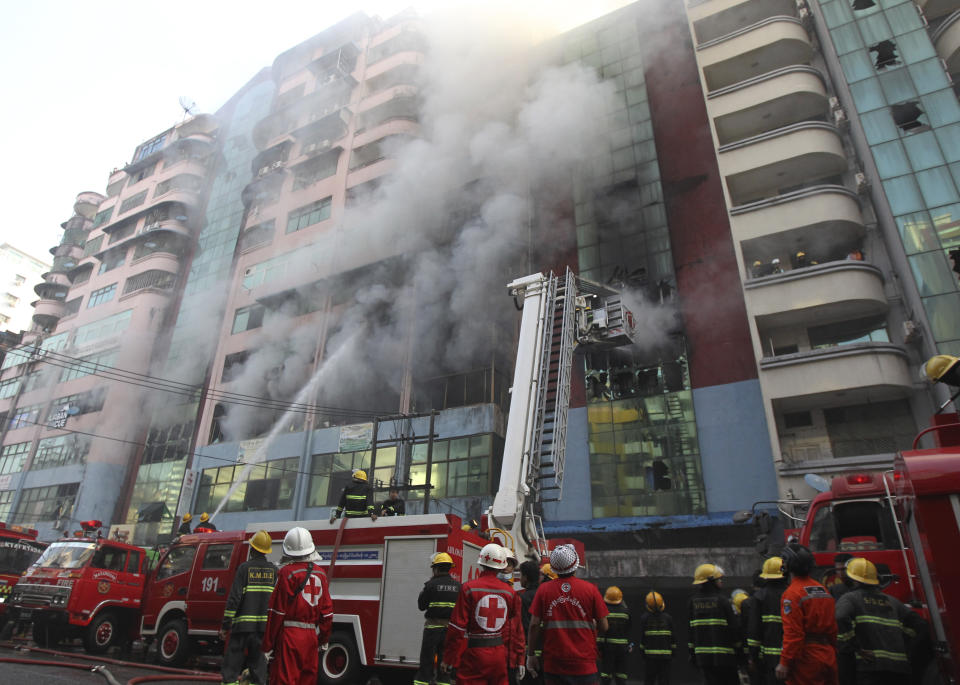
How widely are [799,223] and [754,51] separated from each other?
24.6 feet

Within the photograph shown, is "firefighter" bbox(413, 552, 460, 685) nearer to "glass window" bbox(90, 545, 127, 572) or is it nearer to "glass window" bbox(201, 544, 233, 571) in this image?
"glass window" bbox(201, 544, 233, 571)

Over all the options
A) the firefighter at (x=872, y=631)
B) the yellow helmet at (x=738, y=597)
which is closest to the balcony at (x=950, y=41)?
the yellow helmet at (x=738, y=597)

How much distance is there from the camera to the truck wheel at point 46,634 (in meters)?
10.1

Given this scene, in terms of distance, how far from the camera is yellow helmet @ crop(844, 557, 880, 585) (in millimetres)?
4547

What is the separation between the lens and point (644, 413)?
57.8ft

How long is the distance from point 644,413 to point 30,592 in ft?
50.8

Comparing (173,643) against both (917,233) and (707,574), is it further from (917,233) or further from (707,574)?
(917,233)

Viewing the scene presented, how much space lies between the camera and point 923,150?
1577 centimetres

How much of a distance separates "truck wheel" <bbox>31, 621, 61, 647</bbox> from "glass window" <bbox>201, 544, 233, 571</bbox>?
381 cm

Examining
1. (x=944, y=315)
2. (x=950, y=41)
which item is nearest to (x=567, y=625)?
(x=944, y=315)

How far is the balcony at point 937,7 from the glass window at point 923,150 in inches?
210

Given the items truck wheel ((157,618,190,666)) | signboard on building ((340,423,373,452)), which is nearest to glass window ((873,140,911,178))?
signboard on building ((340,423,373,452))

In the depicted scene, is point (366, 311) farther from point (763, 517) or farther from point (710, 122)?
point (763, 517)

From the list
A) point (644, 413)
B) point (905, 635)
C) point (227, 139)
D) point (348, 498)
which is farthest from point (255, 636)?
point (227, 139)
